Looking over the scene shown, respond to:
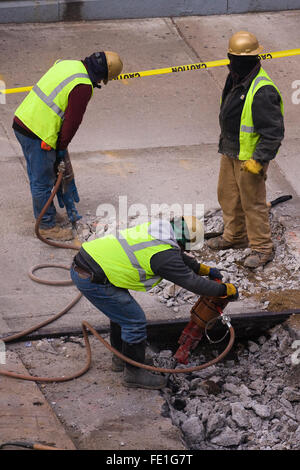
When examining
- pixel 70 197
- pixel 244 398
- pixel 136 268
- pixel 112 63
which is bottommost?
pixel 244 398

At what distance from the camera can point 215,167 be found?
8281 mm

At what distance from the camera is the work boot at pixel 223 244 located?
7.12 metres

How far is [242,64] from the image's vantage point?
621 centimetres

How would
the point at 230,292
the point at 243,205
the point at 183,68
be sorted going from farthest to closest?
the point at 183,68
the point at 243,205
the point at 230,292

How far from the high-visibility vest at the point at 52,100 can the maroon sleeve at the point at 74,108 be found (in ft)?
0.16

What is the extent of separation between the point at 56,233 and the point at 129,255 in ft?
6.98

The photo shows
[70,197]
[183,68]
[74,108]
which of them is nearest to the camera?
[74,108]

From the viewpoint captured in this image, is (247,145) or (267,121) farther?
(247,145)

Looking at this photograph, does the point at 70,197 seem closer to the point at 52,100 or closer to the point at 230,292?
the point at 52,100

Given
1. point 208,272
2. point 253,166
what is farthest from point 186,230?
point 253,166

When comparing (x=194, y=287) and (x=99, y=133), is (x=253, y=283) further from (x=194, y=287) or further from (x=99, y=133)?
(x=99, y=133)

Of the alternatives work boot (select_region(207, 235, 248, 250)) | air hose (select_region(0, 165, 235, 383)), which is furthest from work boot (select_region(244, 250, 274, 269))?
air hose (select_region(0, 165, 235, 383))

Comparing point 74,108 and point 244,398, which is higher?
point 74,108

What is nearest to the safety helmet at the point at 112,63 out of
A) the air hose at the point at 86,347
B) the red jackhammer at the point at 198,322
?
the air hose at the point at 86,347
